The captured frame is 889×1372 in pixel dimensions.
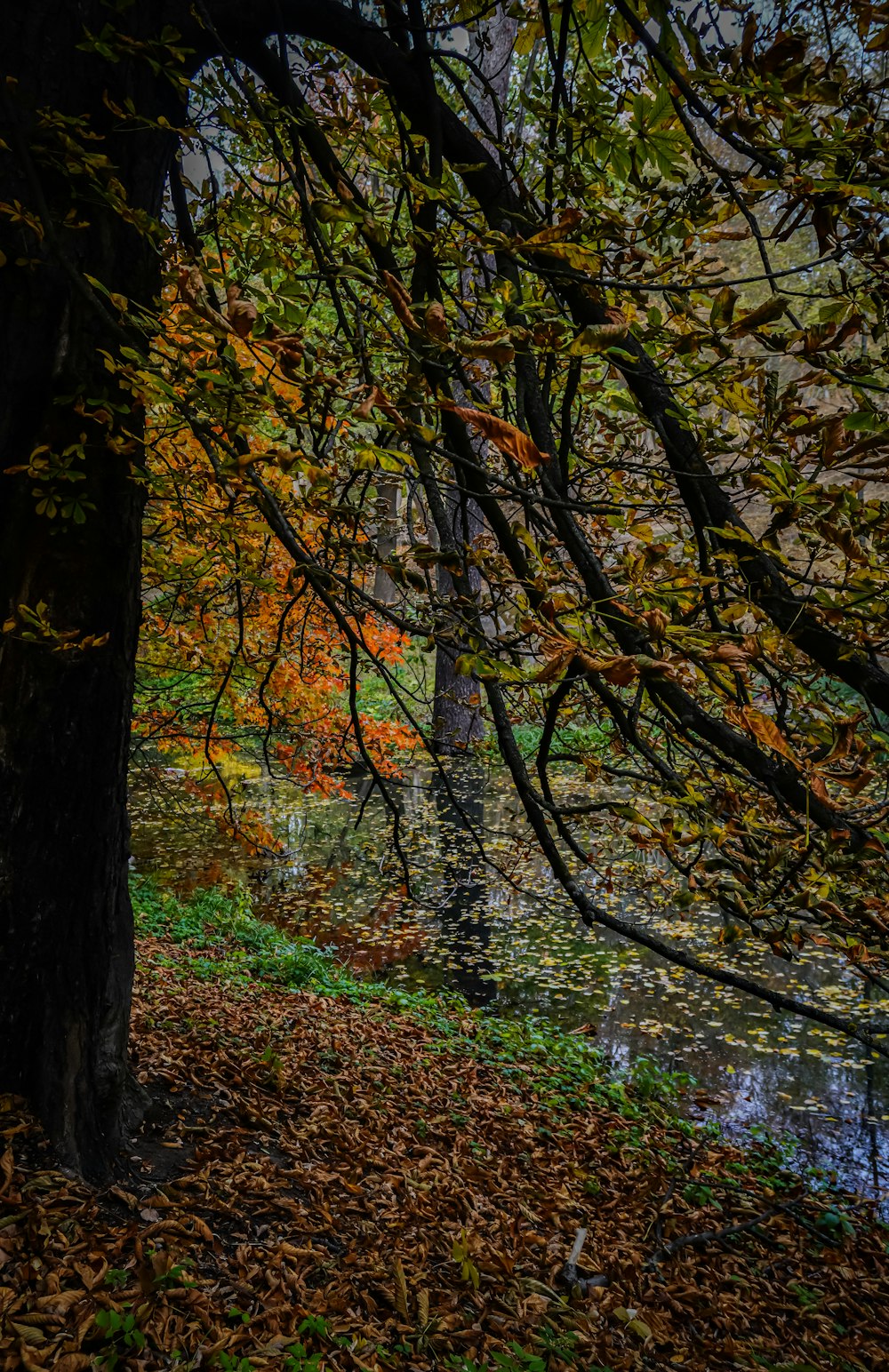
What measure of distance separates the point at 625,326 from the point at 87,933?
2149 mm

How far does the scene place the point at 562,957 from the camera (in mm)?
6969

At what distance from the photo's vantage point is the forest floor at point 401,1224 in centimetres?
205

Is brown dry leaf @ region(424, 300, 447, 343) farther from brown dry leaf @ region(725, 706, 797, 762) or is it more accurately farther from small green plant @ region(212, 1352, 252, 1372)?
small green plant @ region(212, 1352, 252, 1372)

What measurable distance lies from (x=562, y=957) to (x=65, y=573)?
18.7ft

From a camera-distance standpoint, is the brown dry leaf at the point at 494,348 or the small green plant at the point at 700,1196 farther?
the small green plant at the point at 700,1196

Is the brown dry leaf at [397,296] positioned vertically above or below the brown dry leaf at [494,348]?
above

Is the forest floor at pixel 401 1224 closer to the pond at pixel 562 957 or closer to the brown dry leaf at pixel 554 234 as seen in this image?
the pond at pixel 562 957

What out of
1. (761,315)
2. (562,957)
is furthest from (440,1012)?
(761,315)

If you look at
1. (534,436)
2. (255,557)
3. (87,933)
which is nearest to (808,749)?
(534,436)

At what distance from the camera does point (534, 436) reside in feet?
6.50

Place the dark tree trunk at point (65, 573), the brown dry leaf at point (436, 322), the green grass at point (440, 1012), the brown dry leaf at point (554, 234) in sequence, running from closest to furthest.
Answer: the brown dry leaf at point (436, 322) → the brown dry leaf at point (554, 234) → the dark tree trunk at point (65, 573) → the green grass at point (440, 1012)

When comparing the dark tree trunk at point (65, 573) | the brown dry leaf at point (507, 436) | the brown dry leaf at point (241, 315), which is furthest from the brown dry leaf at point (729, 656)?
the dark tree trunk at point (65, 573)

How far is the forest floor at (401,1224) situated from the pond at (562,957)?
0.62 m

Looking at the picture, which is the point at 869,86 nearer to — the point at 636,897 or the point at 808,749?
the point at 808,749
